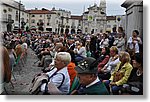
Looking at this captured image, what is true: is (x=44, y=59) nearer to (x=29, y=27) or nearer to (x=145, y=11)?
(x=29, y=27)

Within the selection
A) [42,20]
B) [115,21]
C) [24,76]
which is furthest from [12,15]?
[115,21]

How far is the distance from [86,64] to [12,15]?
824 millimetres

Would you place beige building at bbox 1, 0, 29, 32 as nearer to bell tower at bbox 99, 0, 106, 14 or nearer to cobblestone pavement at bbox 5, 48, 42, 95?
cobblestone pavement at bbox 5, 48, 42, 95

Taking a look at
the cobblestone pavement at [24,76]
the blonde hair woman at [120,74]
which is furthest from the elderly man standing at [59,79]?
the blonde hair woman at [120,74]

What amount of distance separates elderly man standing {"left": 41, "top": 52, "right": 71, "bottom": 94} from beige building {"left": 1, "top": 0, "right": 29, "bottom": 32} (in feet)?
1.72

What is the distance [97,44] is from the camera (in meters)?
4.00

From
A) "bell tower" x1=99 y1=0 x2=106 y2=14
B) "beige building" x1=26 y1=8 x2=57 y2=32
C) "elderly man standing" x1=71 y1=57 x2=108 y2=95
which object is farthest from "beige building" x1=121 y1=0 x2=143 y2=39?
"beige building" x1=26 y1=8 x2=57 y2=32

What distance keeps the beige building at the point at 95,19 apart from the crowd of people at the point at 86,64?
0.27ft

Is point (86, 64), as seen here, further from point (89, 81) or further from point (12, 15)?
point (12, 15)

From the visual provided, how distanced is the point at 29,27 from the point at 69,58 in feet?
1.77

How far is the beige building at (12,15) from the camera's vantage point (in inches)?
128

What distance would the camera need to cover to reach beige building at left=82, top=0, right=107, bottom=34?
131 inches

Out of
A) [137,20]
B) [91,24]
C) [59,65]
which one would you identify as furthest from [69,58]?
[137,20]

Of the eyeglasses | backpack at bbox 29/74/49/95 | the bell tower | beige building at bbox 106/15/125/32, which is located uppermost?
the bell tower
